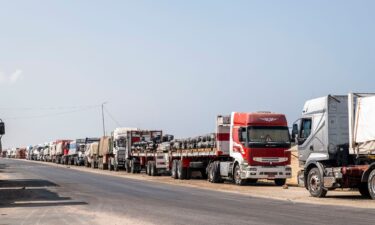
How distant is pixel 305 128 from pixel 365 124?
3.20 metres

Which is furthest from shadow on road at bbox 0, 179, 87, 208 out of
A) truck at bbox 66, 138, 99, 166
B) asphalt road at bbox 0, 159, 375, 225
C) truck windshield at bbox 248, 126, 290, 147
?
truck at bbox 66, 138, 99, 166

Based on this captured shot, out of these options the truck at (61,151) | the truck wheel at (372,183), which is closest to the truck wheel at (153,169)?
the truck wheel at (372,183)

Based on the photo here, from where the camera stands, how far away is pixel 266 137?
1104 inches

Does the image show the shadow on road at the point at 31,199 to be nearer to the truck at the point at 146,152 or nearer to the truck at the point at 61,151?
the truck at the point at 146,152

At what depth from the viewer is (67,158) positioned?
78.1 metres

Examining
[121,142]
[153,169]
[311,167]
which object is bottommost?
[153,169]

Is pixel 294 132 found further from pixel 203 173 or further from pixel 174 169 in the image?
pixel 174 169

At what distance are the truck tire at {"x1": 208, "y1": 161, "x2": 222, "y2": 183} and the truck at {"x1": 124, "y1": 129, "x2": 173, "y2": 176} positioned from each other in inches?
333

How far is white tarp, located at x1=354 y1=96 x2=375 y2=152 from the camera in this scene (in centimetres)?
1895

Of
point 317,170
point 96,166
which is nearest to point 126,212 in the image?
point 317,170

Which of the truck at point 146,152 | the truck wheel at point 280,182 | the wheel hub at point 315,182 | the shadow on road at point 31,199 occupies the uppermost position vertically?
the truck at point 146,152

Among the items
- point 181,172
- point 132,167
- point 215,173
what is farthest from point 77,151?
point 215,173

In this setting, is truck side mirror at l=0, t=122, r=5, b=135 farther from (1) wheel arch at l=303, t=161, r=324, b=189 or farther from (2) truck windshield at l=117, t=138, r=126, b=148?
(2) truck windshield at l=117, t=138, r=126, b=148

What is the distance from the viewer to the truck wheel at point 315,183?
68.1ft
